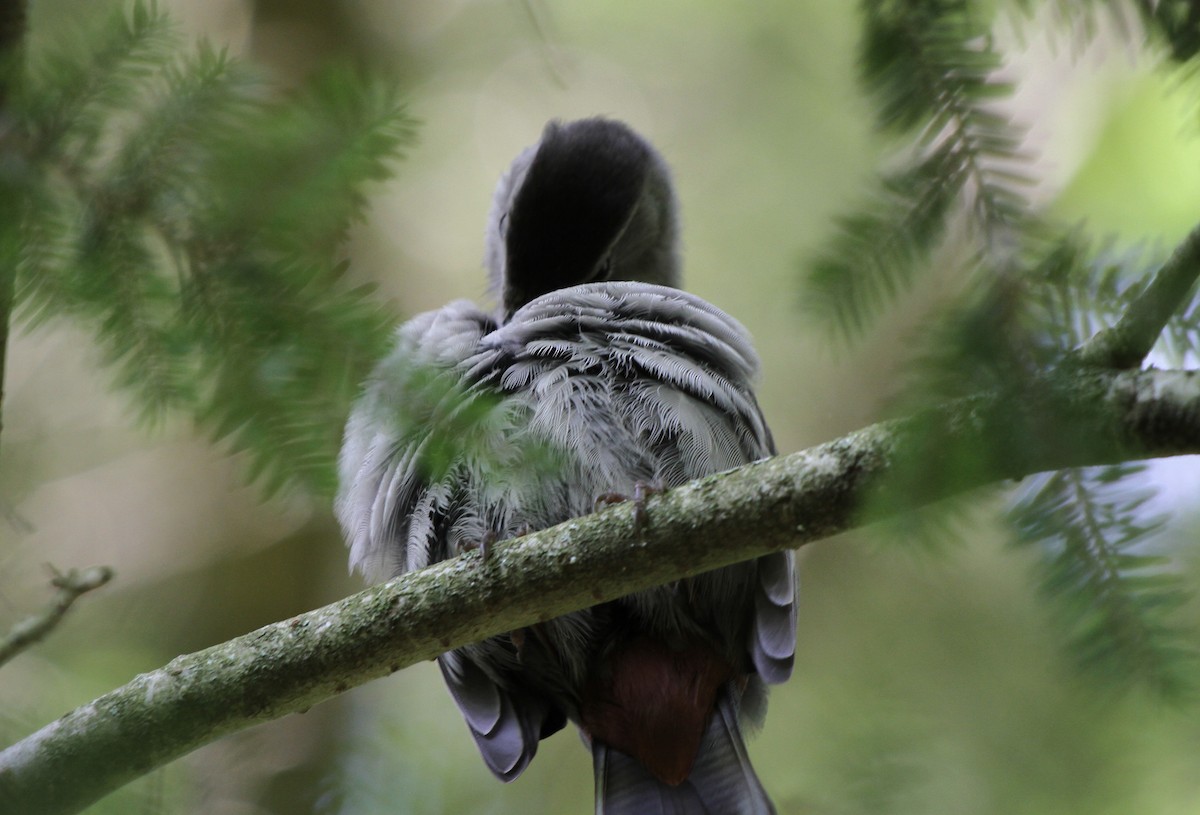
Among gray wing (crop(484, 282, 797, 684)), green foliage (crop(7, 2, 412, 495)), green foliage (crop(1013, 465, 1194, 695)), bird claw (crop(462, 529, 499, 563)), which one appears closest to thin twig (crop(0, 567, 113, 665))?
bird claw (crop(462, 529, 499, 563))

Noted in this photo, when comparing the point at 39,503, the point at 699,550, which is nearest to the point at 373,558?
the point at 699,550

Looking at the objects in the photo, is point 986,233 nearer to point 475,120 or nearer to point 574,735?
point 574,735

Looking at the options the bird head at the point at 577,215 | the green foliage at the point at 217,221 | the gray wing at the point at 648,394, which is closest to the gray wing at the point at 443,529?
the gray wing at the point at 648,394

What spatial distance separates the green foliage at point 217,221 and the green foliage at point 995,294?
569mm

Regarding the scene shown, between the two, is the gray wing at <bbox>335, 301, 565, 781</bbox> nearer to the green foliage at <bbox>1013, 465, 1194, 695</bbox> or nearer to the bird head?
the bird head

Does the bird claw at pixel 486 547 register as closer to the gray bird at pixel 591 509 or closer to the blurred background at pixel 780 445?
the gray bird at pixel 591 509

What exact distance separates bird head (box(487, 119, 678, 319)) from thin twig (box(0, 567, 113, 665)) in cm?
148

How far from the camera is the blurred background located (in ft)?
10.2

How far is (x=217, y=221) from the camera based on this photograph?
1.13 meters

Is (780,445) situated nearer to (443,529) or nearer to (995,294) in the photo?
(443,529)

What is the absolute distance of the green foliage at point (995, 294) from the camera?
Answer: 1095mm

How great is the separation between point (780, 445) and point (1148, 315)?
4616mm

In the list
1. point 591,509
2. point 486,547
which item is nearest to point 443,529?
point 591,509

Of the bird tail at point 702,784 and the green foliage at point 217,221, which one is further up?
the green foliage at point 217,221
